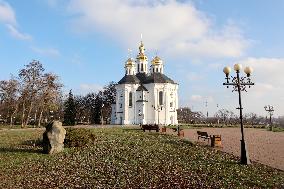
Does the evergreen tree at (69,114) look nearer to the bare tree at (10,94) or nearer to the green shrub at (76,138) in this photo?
the bare tree at (10,94)

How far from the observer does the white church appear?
7325 centimetres

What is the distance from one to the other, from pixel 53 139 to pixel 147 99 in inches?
2221

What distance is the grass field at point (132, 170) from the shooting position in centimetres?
1199

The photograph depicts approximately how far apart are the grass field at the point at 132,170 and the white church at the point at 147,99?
5297cm

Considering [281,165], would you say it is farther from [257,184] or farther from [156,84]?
[156,84]

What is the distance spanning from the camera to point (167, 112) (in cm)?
7306

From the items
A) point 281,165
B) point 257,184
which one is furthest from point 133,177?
point 281,165

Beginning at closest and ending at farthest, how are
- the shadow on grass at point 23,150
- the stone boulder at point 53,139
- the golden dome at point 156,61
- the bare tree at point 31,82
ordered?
1. the stone boulder at point 53,139
2. the shadow on grass at point 23,150
3. the bare tree at point 31,82
4. the golden dome at point 156,61

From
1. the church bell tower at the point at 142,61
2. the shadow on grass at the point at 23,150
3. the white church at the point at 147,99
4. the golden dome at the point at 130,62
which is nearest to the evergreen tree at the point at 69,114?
the white church at the point at 147,99

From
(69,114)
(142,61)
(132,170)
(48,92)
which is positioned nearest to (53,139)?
(132,170)

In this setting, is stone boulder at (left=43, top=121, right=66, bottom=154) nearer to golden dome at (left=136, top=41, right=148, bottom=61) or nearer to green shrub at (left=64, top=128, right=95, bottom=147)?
green shrub at (left=64, top=128, right=95, bottom=147)

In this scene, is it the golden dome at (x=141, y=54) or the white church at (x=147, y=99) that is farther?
the golden dome at (x=141, y=54)

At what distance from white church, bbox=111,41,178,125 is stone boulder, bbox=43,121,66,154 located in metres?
51.8

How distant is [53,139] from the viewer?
19.4 metres
